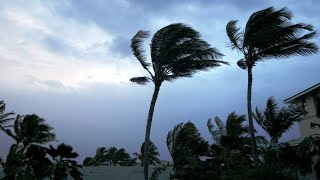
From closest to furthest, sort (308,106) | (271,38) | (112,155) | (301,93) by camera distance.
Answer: (271,38) < (308,106) < (301,93) < (112,155)

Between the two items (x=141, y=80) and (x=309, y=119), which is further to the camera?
(x=309, y=119)

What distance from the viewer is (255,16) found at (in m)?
22.0

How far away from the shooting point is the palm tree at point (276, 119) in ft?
79.8

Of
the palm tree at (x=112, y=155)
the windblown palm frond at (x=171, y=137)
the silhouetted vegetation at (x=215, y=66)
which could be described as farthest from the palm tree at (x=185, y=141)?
the palm tree at (x=112, y=155)

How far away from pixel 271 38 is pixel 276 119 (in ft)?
17.5

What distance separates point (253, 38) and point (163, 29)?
494 centimetres

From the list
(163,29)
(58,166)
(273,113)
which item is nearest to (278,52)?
(273,113)

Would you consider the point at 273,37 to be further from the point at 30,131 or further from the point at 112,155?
the point at 112,155

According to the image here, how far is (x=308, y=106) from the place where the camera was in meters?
28.4

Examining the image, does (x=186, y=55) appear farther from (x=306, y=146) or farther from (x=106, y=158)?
(x=106, y=158)

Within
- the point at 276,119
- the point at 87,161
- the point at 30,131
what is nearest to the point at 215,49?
the point at 276,119

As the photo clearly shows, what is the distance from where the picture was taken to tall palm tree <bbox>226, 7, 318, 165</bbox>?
21.5 metres

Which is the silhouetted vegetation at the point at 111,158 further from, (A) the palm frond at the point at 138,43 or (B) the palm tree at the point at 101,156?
(A) the palm frond at the point at 138,43

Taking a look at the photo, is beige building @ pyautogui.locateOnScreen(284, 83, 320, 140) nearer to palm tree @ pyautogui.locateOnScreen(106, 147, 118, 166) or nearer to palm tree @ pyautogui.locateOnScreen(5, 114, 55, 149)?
palm tree @ pyautogui.locateOnScreen(5, 114, 55, 149)
